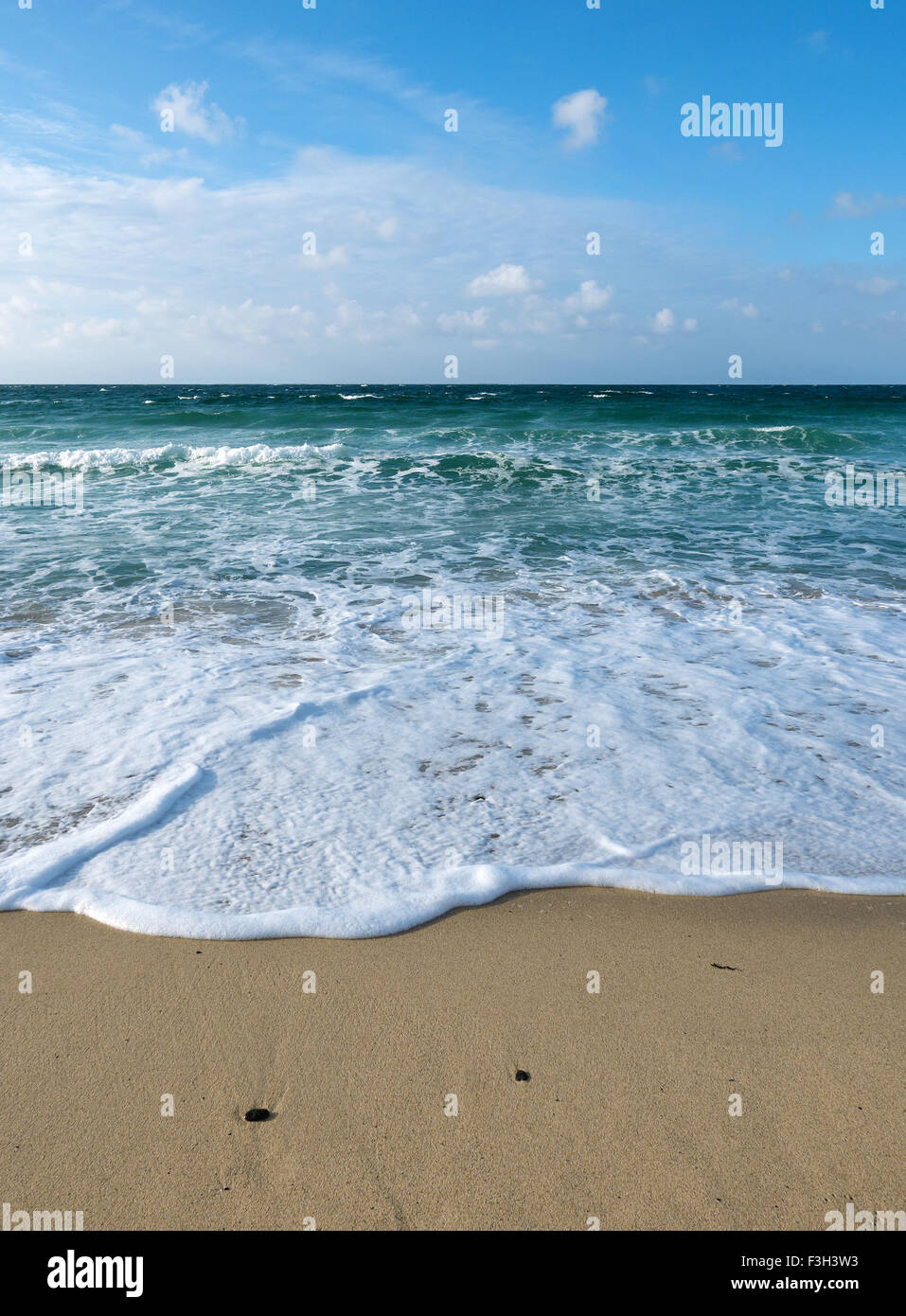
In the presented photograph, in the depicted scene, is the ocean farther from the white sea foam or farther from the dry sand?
the dry sand

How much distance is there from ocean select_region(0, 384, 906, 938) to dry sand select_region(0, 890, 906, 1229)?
22 cm

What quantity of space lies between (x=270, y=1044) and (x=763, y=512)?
39.0 feet

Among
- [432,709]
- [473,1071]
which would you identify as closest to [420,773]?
[432,709]

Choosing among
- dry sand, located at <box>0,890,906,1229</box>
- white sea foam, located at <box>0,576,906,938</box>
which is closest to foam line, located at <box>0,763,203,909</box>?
white sea foam, located at <box>0,576,906,938</box>

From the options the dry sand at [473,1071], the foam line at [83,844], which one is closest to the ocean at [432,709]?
the foam line at [83,844]

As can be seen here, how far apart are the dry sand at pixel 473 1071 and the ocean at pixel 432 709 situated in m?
0.22

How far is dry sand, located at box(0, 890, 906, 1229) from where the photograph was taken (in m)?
1.87

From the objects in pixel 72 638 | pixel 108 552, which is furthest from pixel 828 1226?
pixel 108 552

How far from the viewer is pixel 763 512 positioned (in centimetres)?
1230

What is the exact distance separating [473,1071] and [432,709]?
2683mm

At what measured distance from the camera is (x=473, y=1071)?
2.21 metres

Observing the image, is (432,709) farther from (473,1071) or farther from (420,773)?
(473,1071)

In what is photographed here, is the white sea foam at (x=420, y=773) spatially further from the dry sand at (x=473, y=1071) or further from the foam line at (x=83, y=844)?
the dry sand at (x=473, y=1071)

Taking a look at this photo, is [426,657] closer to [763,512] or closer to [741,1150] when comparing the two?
[741,1150]
